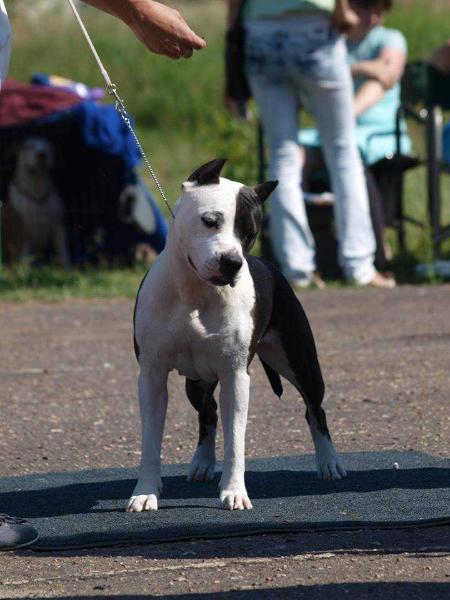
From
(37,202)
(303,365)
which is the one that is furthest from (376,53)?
(303,365)

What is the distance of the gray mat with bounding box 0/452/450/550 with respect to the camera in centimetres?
426

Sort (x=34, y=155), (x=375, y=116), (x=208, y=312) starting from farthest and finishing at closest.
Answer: (x=34, y=155), (x=375, y=116), (x=208, y=312)

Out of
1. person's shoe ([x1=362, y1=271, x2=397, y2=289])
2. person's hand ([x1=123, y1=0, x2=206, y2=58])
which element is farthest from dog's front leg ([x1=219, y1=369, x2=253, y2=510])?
person's shoe ([x1=362, y1=271, x2=397, y2=289])

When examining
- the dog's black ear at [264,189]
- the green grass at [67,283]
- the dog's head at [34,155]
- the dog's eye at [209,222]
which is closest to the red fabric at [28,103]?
the dog's head at [34,155]

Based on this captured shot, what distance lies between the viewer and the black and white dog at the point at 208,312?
4.20 metres

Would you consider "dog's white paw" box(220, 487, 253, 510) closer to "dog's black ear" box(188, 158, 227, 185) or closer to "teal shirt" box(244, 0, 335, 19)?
"dog's black ear" box(188, 158, 227, 185)

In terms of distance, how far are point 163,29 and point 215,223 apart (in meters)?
0.78

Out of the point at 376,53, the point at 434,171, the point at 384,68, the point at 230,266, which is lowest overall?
the point at 434,171

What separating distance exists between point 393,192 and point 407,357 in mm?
3620

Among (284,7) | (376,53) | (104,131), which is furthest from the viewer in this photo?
(104,131)

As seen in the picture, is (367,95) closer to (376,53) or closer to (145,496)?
(376,53)

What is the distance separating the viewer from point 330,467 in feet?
16.3

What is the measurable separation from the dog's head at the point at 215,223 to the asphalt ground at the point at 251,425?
825 millimetres

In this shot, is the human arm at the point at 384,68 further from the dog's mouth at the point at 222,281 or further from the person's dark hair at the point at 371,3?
the dog's mouth at the point at 222,281
